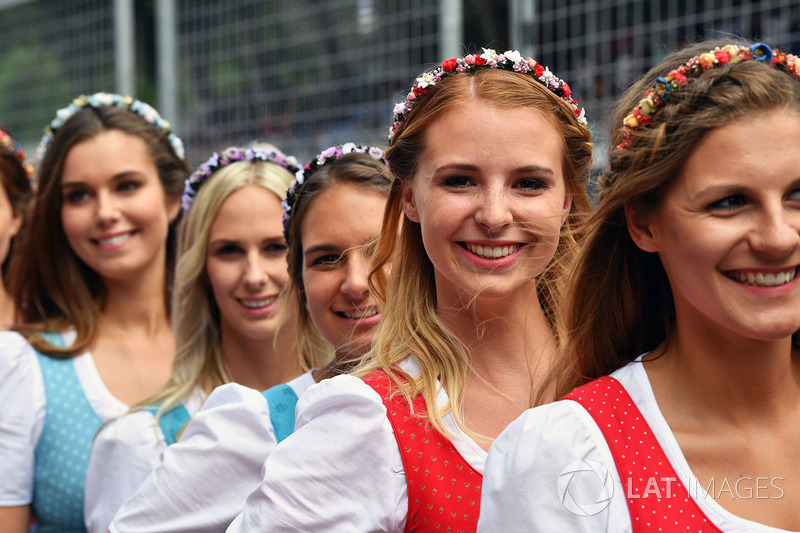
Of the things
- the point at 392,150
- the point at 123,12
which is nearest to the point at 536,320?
the point at 392,150

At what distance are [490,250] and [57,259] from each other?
1936 mm

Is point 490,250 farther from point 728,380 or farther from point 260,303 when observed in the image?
point 260,303

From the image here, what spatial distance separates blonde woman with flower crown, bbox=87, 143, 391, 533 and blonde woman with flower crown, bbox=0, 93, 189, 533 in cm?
32

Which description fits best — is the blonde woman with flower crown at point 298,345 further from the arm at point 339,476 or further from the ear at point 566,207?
the ear at point 566,207

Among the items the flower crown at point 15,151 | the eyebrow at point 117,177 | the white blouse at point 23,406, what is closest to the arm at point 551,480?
the white blouse at point 23,406

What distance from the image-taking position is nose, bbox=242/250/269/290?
2861mm

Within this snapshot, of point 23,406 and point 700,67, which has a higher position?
point 700,67

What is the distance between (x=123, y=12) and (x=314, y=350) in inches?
167

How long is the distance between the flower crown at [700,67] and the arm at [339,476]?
2.25ft

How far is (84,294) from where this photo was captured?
3371 mm

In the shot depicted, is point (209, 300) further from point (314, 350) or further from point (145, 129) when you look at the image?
point (145, 129)

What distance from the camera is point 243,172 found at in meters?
3.07

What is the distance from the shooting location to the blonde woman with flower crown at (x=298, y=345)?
2.25m

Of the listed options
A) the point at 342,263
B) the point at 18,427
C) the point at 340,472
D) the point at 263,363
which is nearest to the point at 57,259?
the point at 18,427
